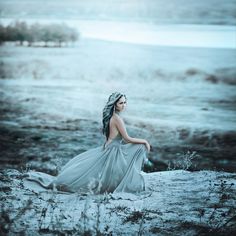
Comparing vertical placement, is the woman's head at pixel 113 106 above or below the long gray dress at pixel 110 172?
above

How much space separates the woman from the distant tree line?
1954 mm

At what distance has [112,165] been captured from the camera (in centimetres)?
549

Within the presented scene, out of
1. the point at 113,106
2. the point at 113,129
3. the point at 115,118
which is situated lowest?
the point at 113,129

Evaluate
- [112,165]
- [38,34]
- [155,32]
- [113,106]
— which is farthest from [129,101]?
[38,34]

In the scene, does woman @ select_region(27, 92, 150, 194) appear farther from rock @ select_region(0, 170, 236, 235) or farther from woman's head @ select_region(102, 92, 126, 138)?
rock @ select_region(0, 170, 236, 235)

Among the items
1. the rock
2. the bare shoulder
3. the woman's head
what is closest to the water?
the woman's head

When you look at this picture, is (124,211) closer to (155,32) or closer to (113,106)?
(113,106)

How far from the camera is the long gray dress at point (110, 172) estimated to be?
5.49m

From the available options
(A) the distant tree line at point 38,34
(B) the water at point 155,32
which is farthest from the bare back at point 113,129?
(A) the distant tree line at point 38,34

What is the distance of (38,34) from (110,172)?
2.74 metres

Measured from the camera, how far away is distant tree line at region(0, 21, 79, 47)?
7195 mm

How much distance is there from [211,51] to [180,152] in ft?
4.67

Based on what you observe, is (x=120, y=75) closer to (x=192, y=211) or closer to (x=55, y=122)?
(x=55, y=122)

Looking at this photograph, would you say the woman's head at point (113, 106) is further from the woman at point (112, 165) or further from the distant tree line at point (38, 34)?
the distant tree line at point (38, 34)
